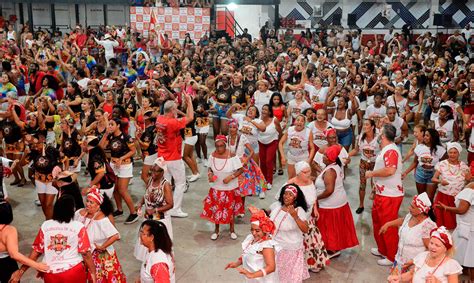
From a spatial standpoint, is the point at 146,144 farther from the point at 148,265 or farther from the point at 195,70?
the point at 195,70

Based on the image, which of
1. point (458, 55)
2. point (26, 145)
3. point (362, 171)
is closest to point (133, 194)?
point (26, 145)

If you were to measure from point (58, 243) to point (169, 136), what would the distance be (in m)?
2.89

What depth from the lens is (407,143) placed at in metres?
11.4

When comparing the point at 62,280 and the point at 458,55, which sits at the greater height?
the point at 458,55

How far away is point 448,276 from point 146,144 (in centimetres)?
491

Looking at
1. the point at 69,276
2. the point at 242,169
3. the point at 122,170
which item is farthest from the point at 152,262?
the point at 122,170

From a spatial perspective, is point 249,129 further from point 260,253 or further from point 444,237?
point 444,237

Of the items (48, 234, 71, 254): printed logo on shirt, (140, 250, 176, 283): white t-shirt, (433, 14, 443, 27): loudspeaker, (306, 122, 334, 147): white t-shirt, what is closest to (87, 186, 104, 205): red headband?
(48, 234, 71, 254): printed logo on shirt

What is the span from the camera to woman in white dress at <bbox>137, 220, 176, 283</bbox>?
4121 millimetres

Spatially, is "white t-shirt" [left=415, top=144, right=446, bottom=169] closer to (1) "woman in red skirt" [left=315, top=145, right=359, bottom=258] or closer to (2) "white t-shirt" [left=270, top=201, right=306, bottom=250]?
(1) "woman in red skirt" [left=315, top=145, right=359, bottom=258]

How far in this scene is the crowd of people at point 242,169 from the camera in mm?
4414

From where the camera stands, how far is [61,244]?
14.4 ft

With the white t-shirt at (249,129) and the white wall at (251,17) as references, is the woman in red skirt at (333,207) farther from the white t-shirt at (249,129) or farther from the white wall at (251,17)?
the white wall at (251,17)

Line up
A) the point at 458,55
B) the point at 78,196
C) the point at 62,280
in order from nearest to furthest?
the point at 62,280 < the point at 78,196 < the point at 458,55
